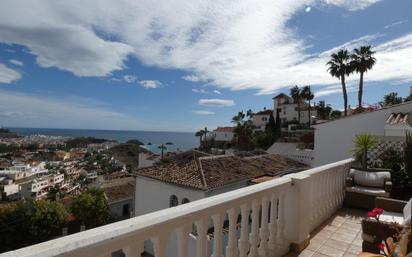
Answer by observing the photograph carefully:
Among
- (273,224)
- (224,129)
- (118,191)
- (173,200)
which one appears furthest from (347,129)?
(224,129)

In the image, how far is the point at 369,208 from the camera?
5.44 meters

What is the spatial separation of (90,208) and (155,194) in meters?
10.7

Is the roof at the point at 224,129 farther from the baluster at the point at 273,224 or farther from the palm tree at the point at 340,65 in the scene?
the baluster at the point at 273,224

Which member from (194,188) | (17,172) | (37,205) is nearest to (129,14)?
(194,188)

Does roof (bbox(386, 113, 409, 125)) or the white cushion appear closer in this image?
the white cushion

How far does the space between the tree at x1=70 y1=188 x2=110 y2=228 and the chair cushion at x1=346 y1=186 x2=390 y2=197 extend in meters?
25.4

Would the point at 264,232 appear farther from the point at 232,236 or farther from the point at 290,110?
the point at 290,110

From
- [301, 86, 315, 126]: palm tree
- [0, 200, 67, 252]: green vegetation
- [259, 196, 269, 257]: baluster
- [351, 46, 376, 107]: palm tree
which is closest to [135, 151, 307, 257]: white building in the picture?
[0, 200, 67, 252]: green vegetation

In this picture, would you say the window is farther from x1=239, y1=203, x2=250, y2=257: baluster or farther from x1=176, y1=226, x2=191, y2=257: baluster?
x1=176, y1=226, x2=191, y2=257: baluster

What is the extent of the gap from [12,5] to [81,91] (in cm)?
4462

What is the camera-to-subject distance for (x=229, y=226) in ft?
7.70

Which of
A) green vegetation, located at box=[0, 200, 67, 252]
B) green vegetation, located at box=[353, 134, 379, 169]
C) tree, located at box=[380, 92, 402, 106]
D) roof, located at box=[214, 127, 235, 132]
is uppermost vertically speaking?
tree, located at box=[380, 92, 402, 106]

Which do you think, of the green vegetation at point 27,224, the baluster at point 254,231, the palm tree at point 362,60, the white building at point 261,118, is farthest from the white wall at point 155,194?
the white building at point 261,118

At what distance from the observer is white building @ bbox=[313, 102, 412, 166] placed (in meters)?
15.5
